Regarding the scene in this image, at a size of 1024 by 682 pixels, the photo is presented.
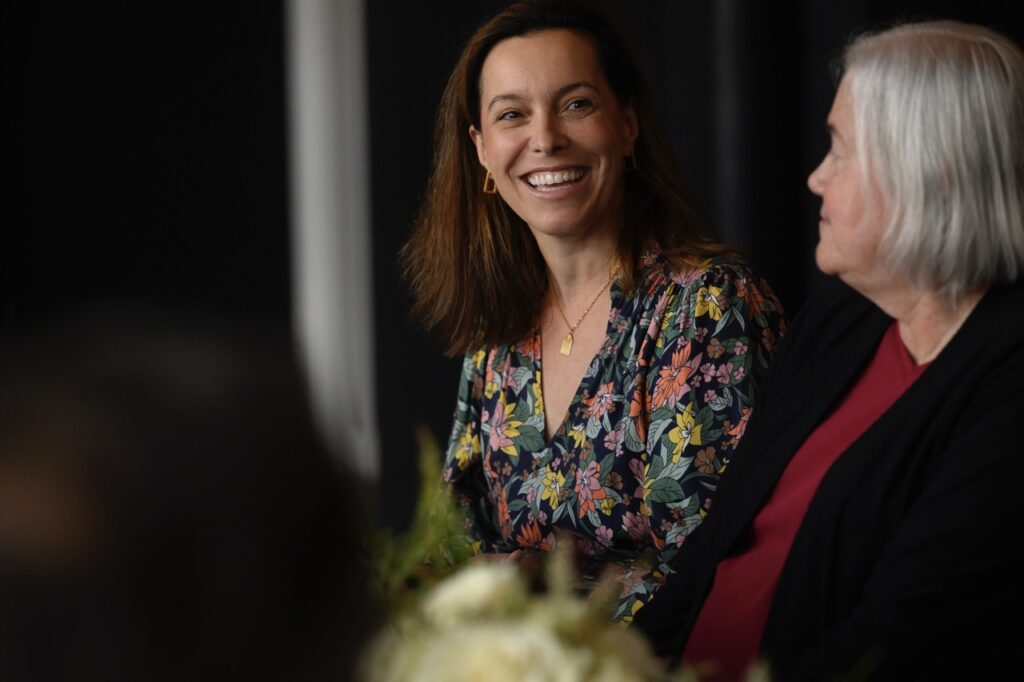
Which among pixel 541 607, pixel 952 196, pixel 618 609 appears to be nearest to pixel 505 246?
pixel 618 609

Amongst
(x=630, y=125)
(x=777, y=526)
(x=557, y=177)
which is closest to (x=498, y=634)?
(x=777, y=526)

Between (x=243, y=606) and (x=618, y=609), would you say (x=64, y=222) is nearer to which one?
(x=618, y=609)

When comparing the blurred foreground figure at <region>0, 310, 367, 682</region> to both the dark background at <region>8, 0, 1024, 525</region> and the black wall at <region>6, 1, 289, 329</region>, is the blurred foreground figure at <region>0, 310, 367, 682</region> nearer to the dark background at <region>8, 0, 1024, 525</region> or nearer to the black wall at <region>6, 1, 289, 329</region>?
the dark background at <region>8, 0, 1024, 525</region>

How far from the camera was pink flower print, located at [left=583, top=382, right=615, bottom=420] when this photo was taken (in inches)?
88.2

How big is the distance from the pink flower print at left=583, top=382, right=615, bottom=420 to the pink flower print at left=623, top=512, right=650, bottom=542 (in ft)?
0.60

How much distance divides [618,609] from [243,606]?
4.51 ft

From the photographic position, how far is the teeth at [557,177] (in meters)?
2.40

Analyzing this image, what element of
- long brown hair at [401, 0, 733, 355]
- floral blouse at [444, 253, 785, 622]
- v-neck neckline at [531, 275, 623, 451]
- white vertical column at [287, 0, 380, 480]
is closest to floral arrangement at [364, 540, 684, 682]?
floral blouse at [444, 253, 785, 622]

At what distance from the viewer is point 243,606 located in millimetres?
718

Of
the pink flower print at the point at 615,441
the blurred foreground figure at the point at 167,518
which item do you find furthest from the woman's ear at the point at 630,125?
the blurred foreground figure at the point at 167,518

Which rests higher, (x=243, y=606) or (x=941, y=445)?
(x=243, y=606)

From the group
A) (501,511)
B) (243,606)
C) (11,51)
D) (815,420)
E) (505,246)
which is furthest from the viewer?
(11,51)

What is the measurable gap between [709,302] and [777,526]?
56 centimetres

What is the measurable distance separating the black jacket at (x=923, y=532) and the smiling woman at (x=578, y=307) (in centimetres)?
42
